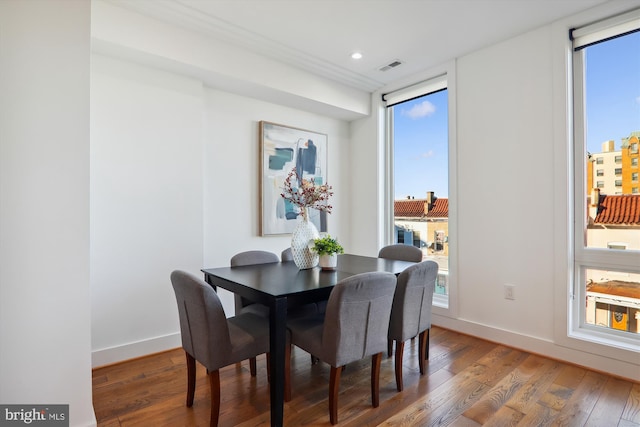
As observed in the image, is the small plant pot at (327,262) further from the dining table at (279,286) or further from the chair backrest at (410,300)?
the chair backrest at (410,300)

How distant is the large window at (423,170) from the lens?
3.56 metres

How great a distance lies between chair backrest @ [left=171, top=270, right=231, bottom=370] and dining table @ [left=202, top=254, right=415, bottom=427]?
0.23m

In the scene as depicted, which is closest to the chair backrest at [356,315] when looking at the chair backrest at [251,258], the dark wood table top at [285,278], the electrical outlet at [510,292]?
the dark wood table top at [285,278]

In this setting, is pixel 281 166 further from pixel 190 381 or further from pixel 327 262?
pixel 190 381

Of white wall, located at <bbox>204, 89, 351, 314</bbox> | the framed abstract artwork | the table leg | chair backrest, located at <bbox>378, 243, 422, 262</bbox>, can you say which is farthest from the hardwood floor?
the framed abstract artwork

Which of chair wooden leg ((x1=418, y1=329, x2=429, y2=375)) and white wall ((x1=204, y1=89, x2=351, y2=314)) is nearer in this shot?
chair wooden leg ((x1=418, y1=329, x2=429, y2=375))

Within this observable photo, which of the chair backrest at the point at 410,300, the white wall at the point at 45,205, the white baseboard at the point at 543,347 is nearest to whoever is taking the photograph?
the white wall at the point at 45,205

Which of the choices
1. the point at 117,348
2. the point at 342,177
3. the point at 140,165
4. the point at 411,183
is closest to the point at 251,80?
the point at 140,165

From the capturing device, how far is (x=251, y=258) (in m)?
2.65

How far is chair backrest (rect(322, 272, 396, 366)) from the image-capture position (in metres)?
1.70

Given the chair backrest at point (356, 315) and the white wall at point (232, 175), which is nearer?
the chair backrest at point (356, 315)
